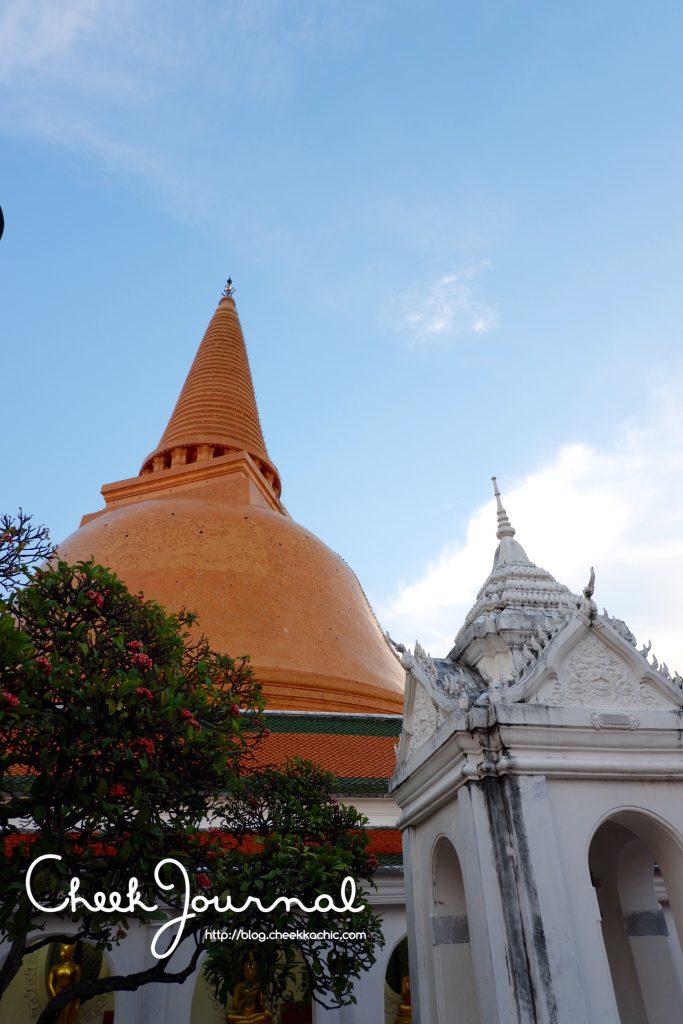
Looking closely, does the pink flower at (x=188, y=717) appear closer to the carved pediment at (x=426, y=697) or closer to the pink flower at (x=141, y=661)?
the pink flower at (x=141, y=661)

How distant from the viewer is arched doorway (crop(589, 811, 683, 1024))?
5266mm

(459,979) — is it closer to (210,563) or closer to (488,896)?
(488,896)

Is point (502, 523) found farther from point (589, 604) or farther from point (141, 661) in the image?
point (141, 661)

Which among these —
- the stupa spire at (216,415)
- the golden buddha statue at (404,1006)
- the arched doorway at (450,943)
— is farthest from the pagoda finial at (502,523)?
the stupa spire at (216,415)

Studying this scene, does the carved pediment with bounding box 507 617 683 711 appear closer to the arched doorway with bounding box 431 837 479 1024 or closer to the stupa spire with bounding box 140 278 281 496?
the arched doorway with bounding box 431 837 479 1024

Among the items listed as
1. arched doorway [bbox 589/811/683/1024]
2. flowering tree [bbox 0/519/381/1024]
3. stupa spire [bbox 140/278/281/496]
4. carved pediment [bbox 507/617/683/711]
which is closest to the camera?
flowering tree [bbox 0/519/381/1024]

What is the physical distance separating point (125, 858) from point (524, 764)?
110 inches

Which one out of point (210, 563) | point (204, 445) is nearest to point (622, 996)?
point (210, 563)

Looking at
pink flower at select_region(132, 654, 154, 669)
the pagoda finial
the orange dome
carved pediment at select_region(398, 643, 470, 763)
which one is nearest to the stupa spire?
the orange dome

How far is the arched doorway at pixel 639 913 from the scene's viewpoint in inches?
207

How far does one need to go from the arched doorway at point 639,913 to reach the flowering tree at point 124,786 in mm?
2135

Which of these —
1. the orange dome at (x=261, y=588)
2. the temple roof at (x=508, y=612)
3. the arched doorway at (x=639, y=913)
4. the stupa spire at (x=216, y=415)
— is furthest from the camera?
the stupa spire at (x=216, y=415)

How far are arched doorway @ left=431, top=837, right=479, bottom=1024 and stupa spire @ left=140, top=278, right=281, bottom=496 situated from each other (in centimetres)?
1652

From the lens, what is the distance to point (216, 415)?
78.6 ft
